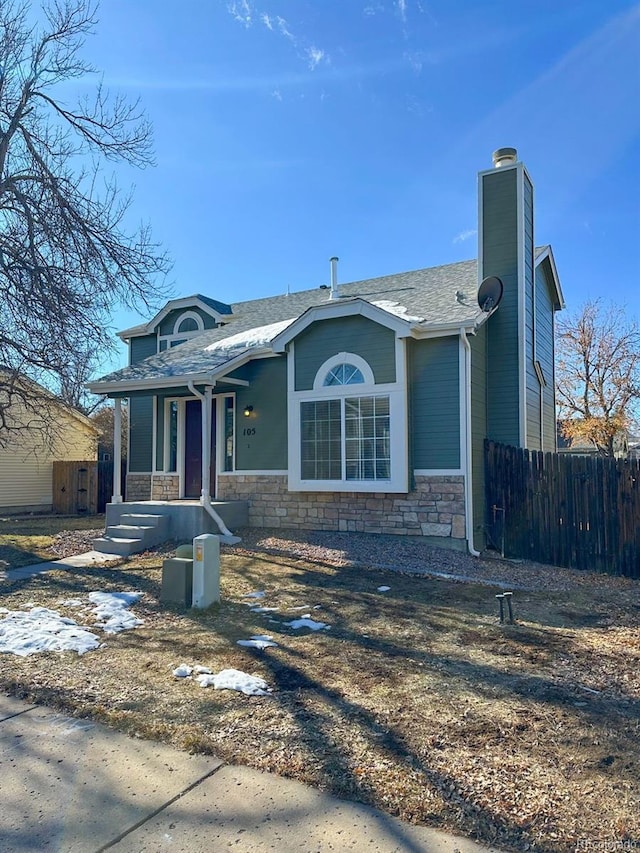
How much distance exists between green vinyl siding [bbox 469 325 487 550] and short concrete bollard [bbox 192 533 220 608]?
503cm

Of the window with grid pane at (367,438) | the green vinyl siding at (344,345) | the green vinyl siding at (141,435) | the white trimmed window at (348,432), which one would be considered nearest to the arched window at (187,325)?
the green vinyl siding at (141,435)

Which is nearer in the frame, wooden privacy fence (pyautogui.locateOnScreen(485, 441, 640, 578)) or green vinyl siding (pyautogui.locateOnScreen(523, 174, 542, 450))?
wooden privacy fence (pyautogui.locateOnScreen(485, 441, 640, 578))

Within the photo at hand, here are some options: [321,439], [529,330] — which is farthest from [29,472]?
[529,330]

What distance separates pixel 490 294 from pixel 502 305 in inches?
28.7

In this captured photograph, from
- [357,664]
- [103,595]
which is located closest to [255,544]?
[103,595]

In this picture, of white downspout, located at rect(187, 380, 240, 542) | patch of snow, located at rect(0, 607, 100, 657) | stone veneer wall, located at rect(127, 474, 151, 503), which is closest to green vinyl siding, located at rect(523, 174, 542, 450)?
white downspout, located at rect(187, 380, 240, 542)

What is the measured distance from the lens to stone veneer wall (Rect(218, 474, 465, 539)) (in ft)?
30.9

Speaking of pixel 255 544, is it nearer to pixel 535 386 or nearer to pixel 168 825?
pixel 535 386

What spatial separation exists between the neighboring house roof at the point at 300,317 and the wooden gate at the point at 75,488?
5.76 metres

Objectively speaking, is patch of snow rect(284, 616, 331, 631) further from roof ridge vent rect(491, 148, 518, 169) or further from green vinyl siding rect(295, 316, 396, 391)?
roof ridge vent rect(491, 148, 518, 169)

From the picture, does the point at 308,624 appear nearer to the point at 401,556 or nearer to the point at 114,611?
the point at 114,611

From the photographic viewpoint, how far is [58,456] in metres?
21.9

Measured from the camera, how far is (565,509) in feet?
29.1

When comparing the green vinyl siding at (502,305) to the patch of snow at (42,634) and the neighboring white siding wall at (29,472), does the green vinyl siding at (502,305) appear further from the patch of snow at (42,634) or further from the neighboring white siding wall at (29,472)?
the neighboring white siding wall at (29,472)
